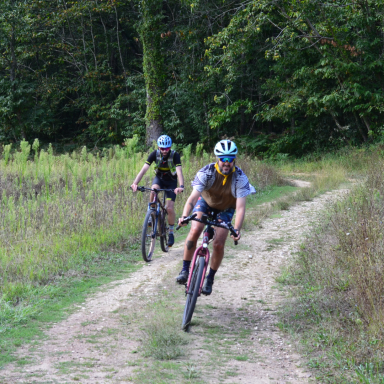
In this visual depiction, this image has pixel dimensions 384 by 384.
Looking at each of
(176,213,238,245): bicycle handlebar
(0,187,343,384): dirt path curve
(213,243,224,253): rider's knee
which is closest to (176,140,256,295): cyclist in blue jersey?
(213,243,224,253): rider's knee

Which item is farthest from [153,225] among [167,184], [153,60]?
[153,60]

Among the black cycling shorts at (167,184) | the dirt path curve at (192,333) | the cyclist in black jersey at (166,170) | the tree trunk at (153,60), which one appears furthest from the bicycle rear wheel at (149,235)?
the tree trunk at (153,60)

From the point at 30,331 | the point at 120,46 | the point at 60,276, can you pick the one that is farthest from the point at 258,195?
the point at 120,46

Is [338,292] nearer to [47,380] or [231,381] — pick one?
[231,381]

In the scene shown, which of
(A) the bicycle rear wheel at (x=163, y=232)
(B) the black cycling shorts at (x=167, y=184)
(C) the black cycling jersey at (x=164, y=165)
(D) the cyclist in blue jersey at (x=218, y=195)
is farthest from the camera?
(B) the black cycling shorts at (x=167, y=184)

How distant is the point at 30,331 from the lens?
18.2ft

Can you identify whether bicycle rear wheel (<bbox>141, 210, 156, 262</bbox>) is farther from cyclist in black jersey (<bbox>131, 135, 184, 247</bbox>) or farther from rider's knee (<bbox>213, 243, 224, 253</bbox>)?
rider's knee (<bbox>213, 243, 224, 253</bbox>)

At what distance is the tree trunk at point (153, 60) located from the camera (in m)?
20.9

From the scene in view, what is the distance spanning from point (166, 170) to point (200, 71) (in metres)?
17.1

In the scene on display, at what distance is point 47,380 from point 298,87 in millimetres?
20508

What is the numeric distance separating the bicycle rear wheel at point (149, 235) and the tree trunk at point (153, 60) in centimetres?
1395

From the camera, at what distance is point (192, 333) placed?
552 cm

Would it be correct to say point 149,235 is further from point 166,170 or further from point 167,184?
point 166,170

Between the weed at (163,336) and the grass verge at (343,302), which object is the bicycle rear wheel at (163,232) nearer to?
the grass verge at (343,302)
